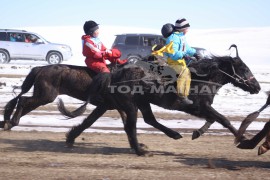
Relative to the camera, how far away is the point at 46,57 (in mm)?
31406

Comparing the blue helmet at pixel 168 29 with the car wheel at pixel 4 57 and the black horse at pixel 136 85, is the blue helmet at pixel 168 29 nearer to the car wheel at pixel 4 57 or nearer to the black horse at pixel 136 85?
the black horse at pixel 136 85

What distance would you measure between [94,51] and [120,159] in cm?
218

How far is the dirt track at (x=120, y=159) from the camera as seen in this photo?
730 cm

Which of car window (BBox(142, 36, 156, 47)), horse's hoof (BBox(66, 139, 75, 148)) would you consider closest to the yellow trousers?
horse's hoof (BBox(66, 139, 75, 148))

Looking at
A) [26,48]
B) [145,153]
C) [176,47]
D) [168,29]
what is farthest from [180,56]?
[26,48]

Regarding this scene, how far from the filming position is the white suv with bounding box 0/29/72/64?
31094 mm

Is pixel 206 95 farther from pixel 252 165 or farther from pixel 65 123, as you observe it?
pixel 65 123

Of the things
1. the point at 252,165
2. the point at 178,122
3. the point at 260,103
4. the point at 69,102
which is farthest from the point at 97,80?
the point at 260,103

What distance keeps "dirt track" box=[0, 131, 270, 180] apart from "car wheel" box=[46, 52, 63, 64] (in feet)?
67.6

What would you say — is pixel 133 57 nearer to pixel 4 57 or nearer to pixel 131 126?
pixel 131 126

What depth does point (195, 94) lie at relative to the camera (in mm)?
9469

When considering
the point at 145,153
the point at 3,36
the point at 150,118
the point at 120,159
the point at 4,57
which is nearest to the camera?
the point at 120,159

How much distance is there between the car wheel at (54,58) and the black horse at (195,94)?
21686mm

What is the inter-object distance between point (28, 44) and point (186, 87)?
75.6 feet
